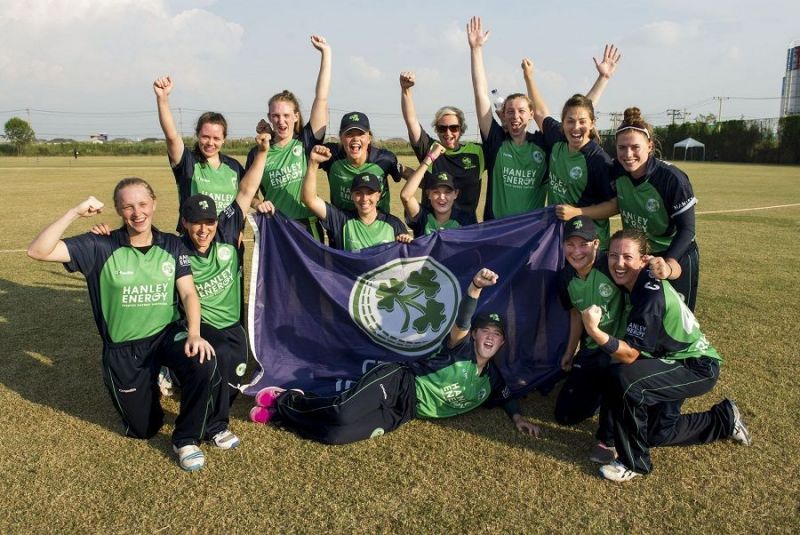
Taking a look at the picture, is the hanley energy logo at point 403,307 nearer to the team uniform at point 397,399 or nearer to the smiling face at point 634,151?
the team uniform at point 397,399

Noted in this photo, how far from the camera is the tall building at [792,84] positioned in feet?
348

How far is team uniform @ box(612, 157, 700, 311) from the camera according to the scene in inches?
185

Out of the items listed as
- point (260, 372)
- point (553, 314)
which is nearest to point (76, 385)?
point (260, 372)

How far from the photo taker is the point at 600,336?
12.6 ft

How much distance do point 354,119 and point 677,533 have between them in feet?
13.8

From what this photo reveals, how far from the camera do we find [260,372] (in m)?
5.24

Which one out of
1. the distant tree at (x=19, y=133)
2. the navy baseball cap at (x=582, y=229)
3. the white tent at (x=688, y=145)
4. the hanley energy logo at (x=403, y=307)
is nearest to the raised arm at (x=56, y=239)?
the hanley energy logo at (x=403, y=307)

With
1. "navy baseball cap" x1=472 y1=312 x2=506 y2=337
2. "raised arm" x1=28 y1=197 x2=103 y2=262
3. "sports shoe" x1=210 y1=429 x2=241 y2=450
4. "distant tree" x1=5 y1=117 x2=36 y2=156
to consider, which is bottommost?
"sports shoe" x1=210 y1=429 x2=241 y2=450

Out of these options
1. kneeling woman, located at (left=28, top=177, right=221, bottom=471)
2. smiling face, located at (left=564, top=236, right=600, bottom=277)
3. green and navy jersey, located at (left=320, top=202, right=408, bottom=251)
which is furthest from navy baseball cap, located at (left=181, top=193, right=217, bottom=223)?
smiling face, located at (left=564, top=236, right=600, bottom=277)

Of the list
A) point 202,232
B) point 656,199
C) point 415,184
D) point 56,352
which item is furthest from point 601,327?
point 56,352

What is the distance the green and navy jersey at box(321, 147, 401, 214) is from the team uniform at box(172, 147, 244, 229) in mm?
937

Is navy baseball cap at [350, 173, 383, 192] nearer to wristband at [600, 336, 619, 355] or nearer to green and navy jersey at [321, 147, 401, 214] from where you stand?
green and navy jersey at [321, 147, 401, 214]

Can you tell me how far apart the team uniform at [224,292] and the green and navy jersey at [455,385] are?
1.43m

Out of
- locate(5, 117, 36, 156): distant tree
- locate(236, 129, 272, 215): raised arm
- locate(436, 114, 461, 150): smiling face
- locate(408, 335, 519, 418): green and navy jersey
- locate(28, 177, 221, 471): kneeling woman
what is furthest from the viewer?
locate(5, 117, 36, 156): distant tree
